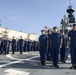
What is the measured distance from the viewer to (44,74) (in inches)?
351

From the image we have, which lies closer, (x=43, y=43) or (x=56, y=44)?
(x=56, y=44)

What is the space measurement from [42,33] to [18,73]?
13.7 feet

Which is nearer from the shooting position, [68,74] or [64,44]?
[68,74]

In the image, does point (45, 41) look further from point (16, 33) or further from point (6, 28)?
point (16, 33)

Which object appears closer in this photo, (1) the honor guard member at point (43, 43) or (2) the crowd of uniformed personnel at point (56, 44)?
(2) the crowd of uniformed personnel at point (56, 44)

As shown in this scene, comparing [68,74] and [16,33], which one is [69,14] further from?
[16,33]

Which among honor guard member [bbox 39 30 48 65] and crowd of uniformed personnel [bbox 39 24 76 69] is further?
honor guard member [bbox 39 30 48 65]

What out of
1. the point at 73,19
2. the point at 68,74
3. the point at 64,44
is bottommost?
the point at 68,74

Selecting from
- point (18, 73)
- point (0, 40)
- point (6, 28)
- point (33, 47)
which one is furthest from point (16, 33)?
point (18, 73)

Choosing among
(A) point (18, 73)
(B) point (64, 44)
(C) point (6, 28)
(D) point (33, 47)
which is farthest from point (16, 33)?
(A) point (18, 73)

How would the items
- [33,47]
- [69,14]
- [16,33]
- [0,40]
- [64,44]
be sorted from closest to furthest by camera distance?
1. [64,44]
2. [0,40]
3. [69,14]
4. [33,47]
5. [16,33]

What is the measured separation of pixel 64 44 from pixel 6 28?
5241 cm

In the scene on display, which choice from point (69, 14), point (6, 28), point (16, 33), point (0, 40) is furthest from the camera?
point (16, 33)

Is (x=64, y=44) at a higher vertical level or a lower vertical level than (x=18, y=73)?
higher
